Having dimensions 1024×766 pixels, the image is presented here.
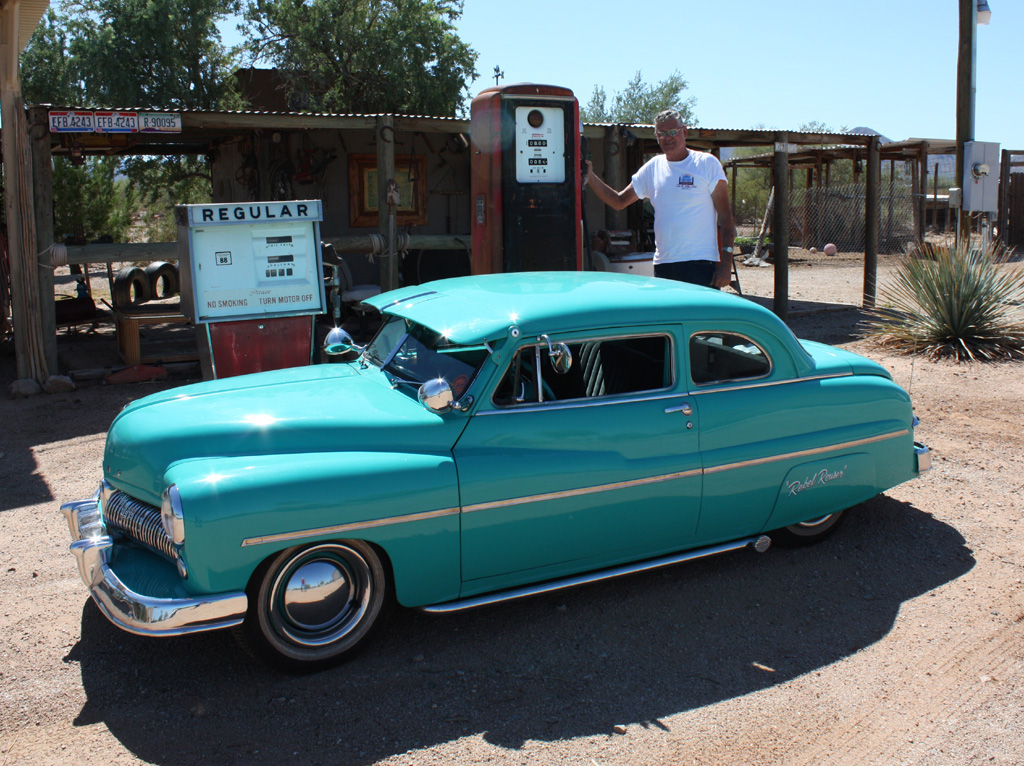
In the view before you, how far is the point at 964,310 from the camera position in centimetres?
887

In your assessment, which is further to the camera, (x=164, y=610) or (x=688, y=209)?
(x=688, y=209)

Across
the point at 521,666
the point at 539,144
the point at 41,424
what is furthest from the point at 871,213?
the point at 521,666

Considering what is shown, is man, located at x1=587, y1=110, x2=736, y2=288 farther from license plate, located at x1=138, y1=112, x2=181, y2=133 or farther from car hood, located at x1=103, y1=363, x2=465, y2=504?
license plate, located at x1=138, y1=112, x2=181, y2=133

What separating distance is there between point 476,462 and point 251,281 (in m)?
3.75

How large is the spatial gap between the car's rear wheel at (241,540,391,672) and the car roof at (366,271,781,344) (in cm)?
97

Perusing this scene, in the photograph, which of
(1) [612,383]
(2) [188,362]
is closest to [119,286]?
(2) [188,362]

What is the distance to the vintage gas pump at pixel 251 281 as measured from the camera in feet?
21.1

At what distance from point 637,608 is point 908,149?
62.3 ft

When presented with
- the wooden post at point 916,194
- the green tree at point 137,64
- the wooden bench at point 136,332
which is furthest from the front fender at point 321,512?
the wooden post at point 916,194

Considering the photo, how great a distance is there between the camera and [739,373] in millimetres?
4211

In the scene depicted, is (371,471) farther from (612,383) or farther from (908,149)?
(908,149)

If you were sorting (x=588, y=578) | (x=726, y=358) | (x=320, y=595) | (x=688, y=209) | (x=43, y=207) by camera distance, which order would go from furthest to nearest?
1. (x=43, y=207)
2. (x=688, y=209)
3. (x=726, y=358)
4. (x=588, y=578)
5. (x=320, y=595)

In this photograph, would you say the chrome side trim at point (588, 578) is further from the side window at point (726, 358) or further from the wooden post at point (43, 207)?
the wooden post at point (43, 207)

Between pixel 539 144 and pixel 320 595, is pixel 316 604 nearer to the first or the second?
pixel 320 595
